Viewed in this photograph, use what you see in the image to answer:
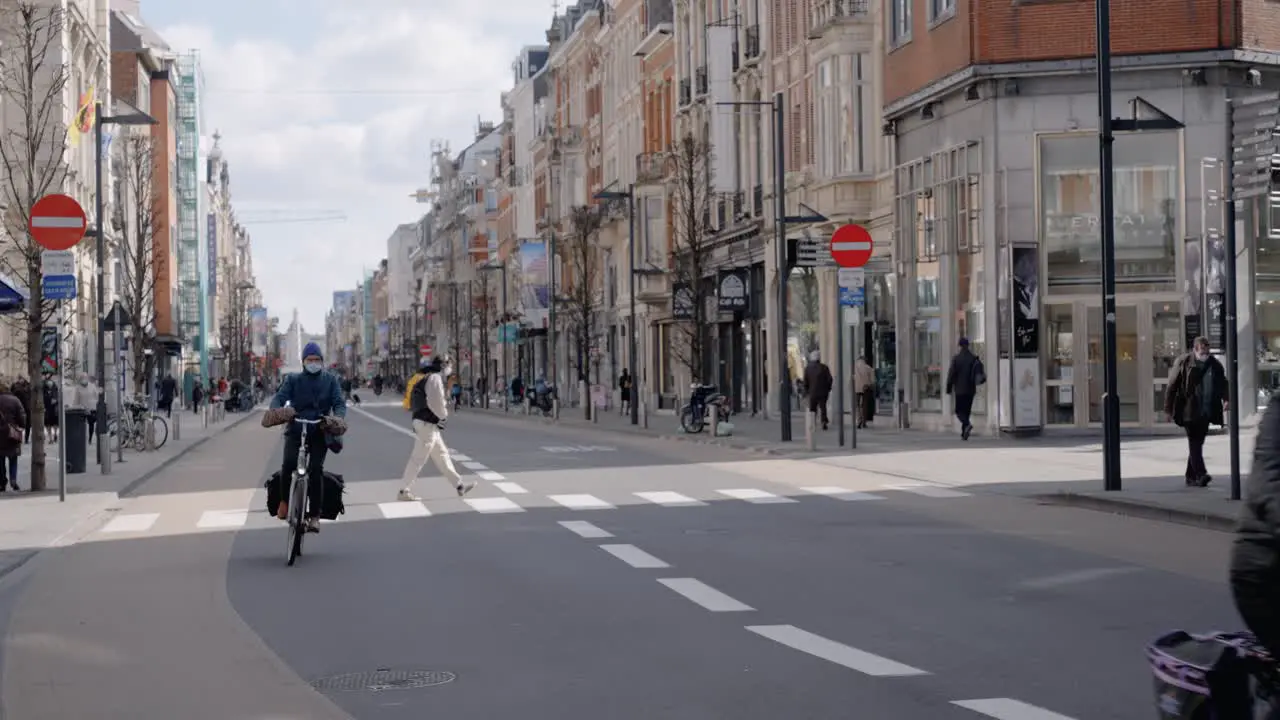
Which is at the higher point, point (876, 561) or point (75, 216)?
point (75, 216)

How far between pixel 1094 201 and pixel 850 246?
17.5 feet

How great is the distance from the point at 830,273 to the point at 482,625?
36.1 m

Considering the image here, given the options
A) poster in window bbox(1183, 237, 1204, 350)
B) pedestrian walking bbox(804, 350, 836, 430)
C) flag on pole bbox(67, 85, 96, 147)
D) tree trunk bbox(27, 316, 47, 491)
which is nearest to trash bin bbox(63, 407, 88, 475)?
tree trunk bbox(27, 316, 47, 491)

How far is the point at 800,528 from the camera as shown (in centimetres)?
1705

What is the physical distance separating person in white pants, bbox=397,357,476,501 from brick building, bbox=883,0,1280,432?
48.1ft

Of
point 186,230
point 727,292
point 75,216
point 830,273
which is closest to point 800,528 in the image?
point 75,216

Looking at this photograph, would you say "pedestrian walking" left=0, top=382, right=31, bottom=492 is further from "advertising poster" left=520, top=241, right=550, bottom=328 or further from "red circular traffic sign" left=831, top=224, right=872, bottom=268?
"advertising poster" left=520, top=241, right=550, bottom=328

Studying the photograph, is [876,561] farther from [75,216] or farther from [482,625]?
[75,216]

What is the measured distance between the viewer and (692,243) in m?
47.3

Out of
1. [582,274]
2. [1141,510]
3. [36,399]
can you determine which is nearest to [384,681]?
[1141,510]

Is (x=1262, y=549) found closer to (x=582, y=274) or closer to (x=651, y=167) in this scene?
(x=651, y=167)

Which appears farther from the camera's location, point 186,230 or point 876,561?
point 186,230

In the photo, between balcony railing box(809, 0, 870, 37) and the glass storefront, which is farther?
balcony railing box(809, 0, 870, 37)

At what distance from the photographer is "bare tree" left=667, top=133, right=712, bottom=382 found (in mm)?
46656
